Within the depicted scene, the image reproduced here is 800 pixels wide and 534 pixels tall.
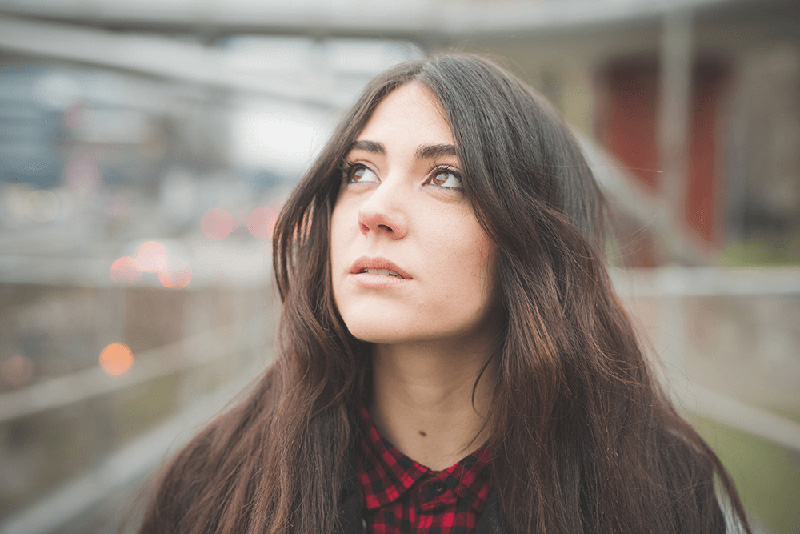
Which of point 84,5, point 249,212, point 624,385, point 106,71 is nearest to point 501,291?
point 624,385

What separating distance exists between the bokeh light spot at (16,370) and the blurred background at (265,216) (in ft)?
0.05

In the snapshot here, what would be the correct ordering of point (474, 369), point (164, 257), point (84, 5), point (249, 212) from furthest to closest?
point (249, 212), point (164, 257), point (84, 5), point (474, 369)

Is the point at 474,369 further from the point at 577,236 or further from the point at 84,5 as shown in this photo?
the point at 84,5

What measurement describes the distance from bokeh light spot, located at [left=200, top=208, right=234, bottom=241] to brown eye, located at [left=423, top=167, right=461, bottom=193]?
1194 cm

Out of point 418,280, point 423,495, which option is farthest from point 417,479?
point 418,280

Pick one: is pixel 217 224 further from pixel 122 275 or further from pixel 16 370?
pixel 16 370

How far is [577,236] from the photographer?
4.52ft

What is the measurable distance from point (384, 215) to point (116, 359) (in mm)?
3468

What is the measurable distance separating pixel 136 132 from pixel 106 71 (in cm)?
929

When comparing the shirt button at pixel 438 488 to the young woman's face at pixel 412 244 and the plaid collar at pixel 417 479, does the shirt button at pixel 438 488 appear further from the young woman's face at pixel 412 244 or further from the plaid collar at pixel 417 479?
the young woman's face at pixel 412 244

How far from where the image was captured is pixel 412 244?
127 centimetres

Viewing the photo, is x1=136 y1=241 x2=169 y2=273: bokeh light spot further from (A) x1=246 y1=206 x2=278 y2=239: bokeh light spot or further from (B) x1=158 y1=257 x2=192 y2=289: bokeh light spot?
(A) x1=246 y1=206 x2=278 y2=239: bokeh light spot

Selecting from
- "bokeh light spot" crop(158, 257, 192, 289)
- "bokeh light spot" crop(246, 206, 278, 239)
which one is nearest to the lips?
"bokeh light spot" crop(158, 257, 192, 289)

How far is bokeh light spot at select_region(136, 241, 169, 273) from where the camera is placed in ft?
26.0
